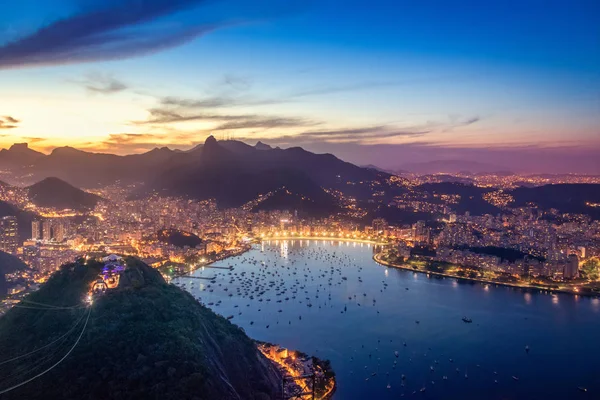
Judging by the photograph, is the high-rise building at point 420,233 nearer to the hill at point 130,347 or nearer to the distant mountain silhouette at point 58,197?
the hill at point 130,347

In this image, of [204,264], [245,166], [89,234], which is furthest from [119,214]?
[245,166]

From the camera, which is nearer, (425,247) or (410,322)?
(410,322)

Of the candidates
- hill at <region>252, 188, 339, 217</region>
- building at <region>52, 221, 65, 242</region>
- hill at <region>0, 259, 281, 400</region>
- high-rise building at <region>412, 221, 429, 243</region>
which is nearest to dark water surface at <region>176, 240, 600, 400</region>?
hill at <region>0, 259, 281, 400</region>

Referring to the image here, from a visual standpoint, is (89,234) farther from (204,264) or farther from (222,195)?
(222,195)

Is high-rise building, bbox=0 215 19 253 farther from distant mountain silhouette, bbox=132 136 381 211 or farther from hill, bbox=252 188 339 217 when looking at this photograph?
distant mountain silhouette, bbox=132 136 381 211

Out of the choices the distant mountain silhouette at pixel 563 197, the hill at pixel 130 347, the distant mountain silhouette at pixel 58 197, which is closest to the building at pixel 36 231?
the distant mountain silhouette at pixel 58 197


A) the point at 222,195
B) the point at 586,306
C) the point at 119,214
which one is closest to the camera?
the point at 586,306
